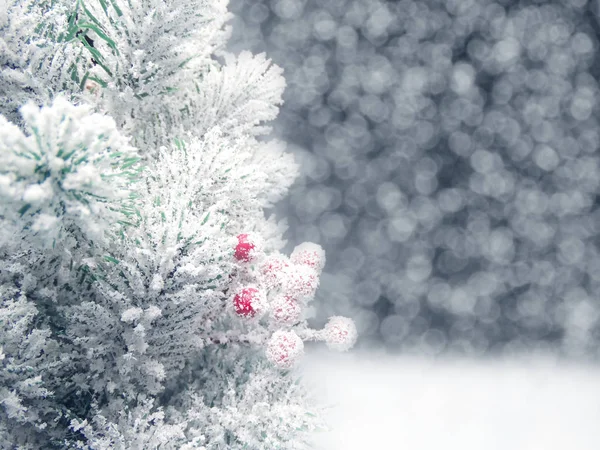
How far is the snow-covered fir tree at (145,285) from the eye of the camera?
0.37m

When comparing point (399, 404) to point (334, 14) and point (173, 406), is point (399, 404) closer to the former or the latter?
point (173, 406)

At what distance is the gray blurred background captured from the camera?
1036 mm

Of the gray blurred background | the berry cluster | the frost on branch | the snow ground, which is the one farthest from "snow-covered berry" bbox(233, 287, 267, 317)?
the gray blurred background

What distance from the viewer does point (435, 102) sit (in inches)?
42.1

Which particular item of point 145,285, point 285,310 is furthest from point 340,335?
point 145,285

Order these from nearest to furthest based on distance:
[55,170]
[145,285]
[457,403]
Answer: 1. [55,170]
2. [145,285]
3. [457,403]

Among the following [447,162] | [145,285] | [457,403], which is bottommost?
[145,285]

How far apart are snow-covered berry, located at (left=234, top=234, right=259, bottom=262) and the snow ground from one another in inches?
14.4

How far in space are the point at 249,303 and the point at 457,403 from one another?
680 mm

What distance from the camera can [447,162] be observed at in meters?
1.08

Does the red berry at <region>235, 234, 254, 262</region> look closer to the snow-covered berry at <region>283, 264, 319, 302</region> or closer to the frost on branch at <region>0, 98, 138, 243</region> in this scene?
the snow-covered berry at <region>283, 264, 319, 302</region>

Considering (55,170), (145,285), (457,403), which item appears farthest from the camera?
(457,403)

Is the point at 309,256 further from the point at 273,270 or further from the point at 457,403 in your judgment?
the point at 457,403

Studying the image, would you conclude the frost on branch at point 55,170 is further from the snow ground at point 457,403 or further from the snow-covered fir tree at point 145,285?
the snow ground at point 457,403
